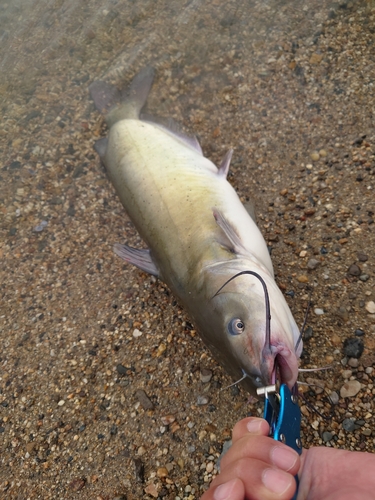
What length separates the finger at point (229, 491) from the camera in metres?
1.38

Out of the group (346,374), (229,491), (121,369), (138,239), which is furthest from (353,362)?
(138,239)

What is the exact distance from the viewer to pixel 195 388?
2715 mm

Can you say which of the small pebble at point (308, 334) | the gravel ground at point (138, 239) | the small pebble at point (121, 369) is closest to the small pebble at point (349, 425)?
the gravel ground at point (138, 239)

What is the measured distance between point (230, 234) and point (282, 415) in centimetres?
127

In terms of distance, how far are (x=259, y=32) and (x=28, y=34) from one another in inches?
Result: 112

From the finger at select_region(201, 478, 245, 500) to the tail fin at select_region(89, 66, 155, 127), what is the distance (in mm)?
3274

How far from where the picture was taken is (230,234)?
8.61ft

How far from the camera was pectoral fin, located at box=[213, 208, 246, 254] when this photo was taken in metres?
2.58

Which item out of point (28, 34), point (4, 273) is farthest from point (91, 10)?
point (4, 273)

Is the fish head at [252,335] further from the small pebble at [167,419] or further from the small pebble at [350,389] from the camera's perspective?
the small pebble at [167,419]

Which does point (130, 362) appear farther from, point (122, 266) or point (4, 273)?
point (4, 273)

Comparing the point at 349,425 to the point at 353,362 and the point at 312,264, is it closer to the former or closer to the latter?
the point at 353,362

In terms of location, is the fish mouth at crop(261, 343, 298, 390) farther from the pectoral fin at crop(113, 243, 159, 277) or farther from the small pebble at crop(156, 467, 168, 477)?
the pectoral fin at crop(113, 243, 159, 277)

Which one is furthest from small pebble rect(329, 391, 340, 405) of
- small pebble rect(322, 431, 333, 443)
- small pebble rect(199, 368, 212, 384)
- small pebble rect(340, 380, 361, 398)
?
small pebble rect(199, 368, 212, 384)
